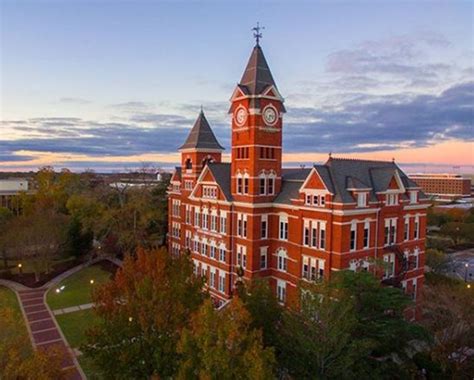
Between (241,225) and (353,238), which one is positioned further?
(241,225)

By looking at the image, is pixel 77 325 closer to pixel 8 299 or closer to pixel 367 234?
pixel 8 299

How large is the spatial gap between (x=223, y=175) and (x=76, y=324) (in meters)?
20.6

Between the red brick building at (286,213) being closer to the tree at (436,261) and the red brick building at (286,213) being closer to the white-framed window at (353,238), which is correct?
the white-framed window at (353,238)

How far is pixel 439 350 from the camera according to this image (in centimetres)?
2730

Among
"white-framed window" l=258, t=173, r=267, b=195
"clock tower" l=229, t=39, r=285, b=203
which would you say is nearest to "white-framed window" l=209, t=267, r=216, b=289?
"clock tower" l=229, t=39, r=285, b=203

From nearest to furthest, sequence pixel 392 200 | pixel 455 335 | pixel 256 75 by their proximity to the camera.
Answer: pixel 455 335 < pixel 392 200 < pixel 256 75

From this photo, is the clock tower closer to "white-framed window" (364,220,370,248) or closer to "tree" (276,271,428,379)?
"white-framed window" (364,220,370,248)

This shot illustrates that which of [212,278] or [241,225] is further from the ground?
[241,225]

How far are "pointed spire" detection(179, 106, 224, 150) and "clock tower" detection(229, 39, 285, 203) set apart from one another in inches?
380

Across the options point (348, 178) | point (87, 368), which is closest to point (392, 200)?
point (348, 178)

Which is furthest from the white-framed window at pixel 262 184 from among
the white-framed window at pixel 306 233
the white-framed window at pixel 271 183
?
the white-framed window at pixel 306 233

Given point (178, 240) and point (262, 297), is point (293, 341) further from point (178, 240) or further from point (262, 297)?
point (178, 240)

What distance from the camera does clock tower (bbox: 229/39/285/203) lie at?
37.8 meters

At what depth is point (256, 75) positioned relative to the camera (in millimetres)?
38250
